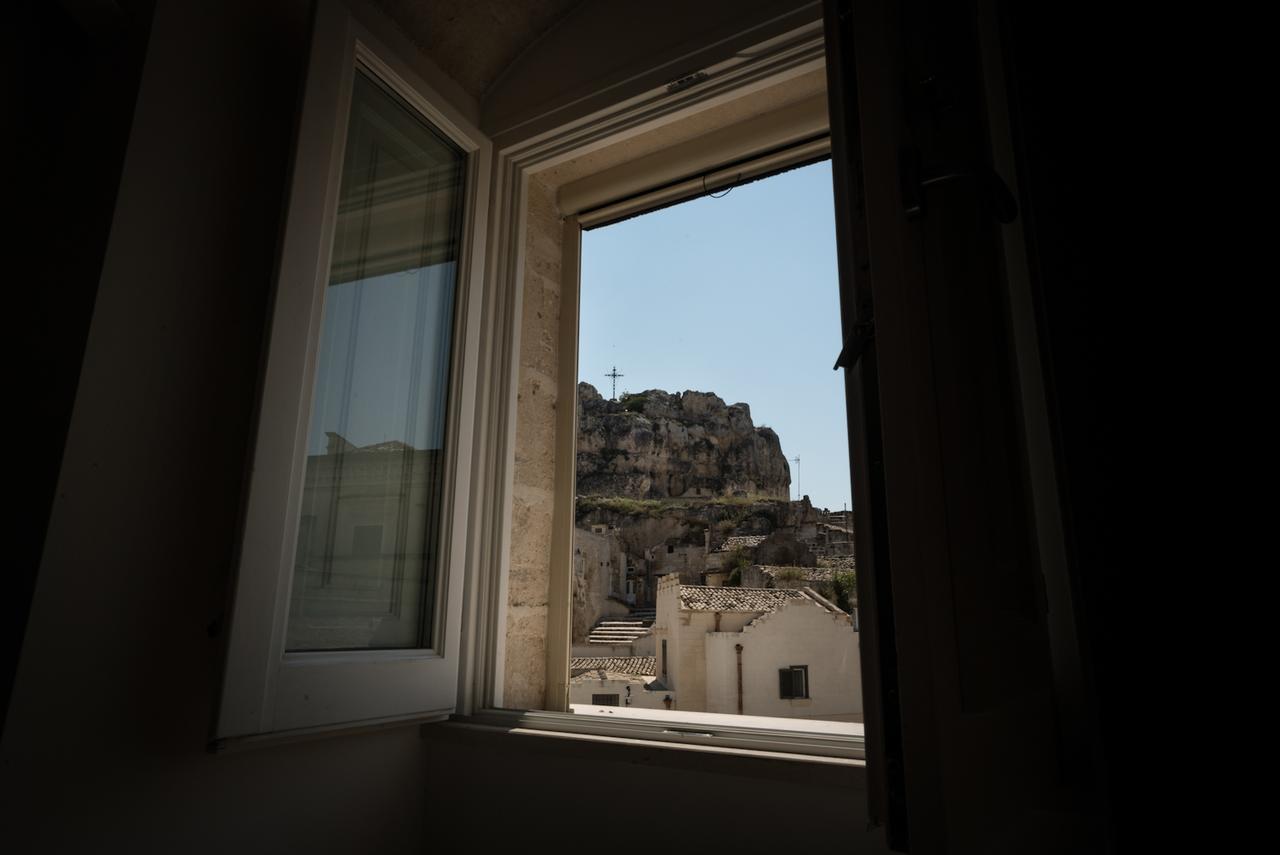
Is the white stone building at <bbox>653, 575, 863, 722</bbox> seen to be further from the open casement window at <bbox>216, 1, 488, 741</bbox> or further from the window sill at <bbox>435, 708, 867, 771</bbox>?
the open casement window at <bbox>216, 1, 488, 741</bbox>

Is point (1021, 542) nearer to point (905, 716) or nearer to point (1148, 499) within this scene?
point (1148, 499)

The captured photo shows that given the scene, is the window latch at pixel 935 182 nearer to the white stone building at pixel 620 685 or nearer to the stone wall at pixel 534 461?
the stone wall at pixel 534 461

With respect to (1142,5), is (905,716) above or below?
below

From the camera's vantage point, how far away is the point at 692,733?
61.2 inches

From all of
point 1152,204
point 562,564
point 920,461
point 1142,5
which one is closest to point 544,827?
point 562,564

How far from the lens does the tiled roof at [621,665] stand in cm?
426

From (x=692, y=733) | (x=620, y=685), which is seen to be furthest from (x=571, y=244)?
(x=620, y=685)

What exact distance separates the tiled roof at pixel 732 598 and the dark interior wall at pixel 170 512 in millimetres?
2568

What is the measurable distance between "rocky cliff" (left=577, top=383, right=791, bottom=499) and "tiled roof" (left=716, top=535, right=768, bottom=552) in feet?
1.26

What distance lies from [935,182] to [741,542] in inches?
147

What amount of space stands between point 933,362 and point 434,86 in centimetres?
175

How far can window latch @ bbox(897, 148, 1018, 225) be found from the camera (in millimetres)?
776

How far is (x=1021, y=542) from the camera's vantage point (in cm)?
97

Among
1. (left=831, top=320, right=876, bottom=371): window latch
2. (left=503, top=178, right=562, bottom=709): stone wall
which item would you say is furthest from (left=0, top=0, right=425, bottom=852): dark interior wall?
(left=831, top=320, right=876, bottom=371): window latch
